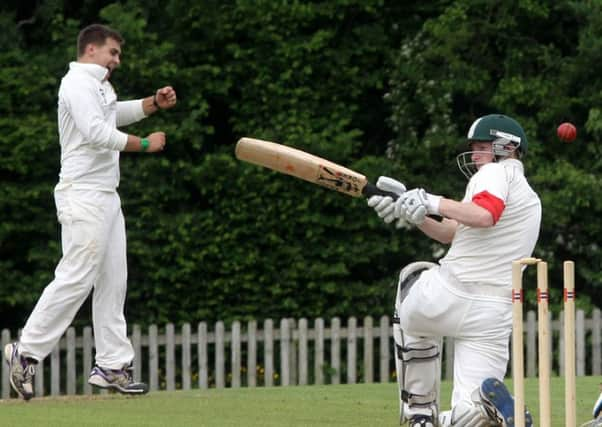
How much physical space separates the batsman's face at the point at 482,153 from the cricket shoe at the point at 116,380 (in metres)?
2.62

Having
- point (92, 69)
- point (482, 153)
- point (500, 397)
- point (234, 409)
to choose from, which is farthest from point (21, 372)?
point (500, 397)

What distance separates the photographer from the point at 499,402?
21.6 ft

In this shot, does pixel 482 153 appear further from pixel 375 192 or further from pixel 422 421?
pixel 422 421

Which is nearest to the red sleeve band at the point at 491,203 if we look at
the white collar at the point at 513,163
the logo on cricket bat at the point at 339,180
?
the white collar at the point at 513,163

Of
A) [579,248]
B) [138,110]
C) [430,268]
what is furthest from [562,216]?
[430,268]

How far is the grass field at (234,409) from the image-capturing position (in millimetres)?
7949

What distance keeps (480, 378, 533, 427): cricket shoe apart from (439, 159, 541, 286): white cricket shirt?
0.65 meters

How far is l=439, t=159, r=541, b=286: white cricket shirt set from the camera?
7.16 meters

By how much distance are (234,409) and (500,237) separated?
219 cm

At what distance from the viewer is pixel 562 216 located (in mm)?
15883

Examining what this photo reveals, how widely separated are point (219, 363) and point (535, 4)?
509 cm

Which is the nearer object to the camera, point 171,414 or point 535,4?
point 171,414

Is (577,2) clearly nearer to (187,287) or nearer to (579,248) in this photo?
(579,248)

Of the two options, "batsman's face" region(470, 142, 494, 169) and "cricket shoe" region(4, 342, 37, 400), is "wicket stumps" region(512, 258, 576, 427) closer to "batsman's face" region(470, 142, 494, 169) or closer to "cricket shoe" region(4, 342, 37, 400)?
"batsman's face" region(470, 142, 494, 169)
